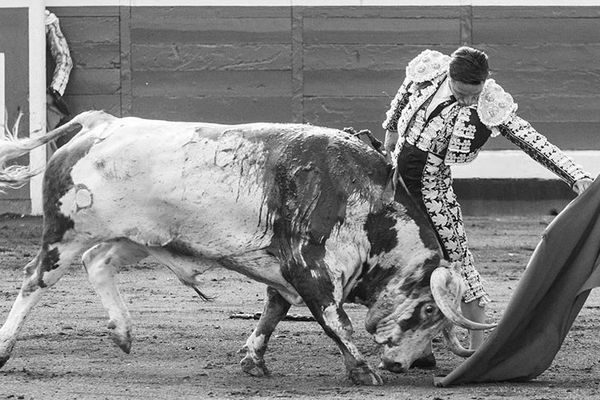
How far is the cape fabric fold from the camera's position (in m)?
5.02

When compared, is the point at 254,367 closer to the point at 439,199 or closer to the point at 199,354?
the point at 199,354

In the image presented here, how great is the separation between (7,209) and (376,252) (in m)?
5.98

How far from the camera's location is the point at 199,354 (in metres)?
5.70

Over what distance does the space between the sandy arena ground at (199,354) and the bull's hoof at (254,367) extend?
0.03 metres

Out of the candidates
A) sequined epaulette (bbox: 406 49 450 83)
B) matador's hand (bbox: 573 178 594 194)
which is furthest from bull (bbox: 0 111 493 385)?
matador's hand (bbox: 573 178 594 194)

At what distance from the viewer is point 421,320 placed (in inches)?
205

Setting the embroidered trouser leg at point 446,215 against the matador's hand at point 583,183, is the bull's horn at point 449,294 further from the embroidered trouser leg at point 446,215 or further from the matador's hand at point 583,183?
the matador's hand at point 583,183

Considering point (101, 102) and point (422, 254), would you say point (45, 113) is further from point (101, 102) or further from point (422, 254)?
point (422, 254)

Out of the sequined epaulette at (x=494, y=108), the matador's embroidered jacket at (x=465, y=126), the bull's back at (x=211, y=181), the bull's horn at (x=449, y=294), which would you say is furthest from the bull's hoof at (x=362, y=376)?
the sequined epaulette at (x=494, y=108)

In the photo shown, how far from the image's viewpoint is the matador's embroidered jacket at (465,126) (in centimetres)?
508

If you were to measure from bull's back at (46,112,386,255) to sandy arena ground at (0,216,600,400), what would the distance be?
482 mm

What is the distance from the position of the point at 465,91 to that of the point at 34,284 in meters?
1.60

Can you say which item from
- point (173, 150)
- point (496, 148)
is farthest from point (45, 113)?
point (173, 150)

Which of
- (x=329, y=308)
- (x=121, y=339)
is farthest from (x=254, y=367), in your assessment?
(x=121, y=339)
